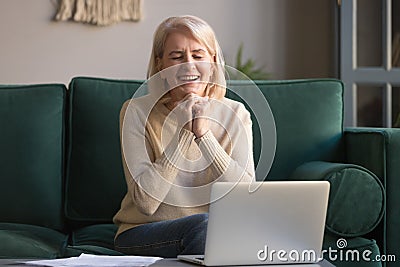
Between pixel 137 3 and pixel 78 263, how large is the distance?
8.61ft

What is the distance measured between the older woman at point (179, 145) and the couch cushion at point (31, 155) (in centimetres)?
52

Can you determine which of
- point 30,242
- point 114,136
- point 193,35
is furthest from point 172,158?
point 114,136

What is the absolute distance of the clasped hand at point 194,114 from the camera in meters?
1.89

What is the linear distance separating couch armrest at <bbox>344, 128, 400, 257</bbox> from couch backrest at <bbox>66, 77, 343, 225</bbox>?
19 cm

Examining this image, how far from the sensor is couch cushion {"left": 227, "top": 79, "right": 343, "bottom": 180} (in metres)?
2.71

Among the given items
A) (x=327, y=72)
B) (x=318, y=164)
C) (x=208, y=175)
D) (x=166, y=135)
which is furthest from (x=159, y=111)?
(x=327, y=72)

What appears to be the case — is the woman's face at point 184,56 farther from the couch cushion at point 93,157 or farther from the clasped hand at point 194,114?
the couch cushion at point 93,157

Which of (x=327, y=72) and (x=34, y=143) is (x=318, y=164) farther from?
(x=327, y=72)

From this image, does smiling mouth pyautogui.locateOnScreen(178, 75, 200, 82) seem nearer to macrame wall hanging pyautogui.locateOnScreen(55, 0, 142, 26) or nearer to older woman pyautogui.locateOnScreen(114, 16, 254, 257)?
older woman pyautogui.locateOnScreen(114, 16, 254, 257)

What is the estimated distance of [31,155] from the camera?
2.63 metres

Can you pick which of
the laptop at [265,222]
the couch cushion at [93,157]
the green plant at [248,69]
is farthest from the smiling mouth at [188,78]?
the green plant at [248,69]

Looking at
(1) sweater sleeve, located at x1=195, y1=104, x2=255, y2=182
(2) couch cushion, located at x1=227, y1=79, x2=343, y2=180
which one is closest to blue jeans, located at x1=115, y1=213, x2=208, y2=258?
(1) sweater sleeve, located at x1=195, y1=104, x2=255, y2=182

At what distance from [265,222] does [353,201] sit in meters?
0.93

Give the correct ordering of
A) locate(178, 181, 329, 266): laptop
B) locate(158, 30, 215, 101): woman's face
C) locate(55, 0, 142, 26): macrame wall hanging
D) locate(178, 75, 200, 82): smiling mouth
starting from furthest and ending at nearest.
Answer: locate(55, 0, 142, 26): macrame wall hanging → locate(158, 30, 215, 101): woman's face → locate(178, 75, 200, 82): smiling mouth → locate(178, 181, 329, 266): laptop
